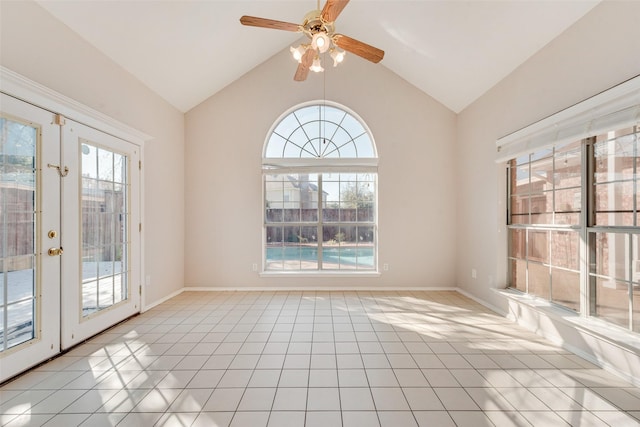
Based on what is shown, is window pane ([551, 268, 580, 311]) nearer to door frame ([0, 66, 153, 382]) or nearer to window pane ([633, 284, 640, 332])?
window pane ([633, 284, 640, 332])

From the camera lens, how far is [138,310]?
11.1ft

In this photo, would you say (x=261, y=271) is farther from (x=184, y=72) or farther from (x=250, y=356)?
(x=184, y=72)

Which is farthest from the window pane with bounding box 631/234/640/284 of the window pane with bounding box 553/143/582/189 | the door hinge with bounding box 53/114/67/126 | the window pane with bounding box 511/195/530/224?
the door hinge with bounding box 53/114/67/126

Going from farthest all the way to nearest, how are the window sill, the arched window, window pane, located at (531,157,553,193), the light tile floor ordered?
1. the arched window
2. the window sill
3. window pane, located at (531,157,553,193)
4. the light tile floor

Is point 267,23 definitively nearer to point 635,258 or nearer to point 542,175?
point 542,175

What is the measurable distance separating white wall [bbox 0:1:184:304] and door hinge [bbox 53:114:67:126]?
0.23 m

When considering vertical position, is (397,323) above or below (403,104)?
below

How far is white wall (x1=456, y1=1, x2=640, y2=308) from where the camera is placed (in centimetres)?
206

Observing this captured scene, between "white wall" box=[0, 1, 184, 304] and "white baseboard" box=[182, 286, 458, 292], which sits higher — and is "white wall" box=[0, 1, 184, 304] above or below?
above

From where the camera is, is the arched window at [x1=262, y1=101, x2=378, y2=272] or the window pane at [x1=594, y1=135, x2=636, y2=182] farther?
the arched window at [x1=262, y1=101, x2=378, y2=272]

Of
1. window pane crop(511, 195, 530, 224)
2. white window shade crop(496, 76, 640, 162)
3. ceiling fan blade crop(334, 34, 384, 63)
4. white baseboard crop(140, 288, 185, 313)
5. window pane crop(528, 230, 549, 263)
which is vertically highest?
ceiling fan blade crop(334, 34, 384, 63)

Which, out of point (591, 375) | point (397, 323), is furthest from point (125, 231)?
point (591, 375)

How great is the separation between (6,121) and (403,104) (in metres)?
4.46

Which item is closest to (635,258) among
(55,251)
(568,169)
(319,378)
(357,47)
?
(568,169)
